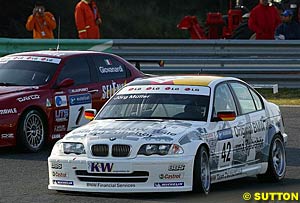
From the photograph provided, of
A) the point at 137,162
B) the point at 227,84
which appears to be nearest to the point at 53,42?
the point at 227,84

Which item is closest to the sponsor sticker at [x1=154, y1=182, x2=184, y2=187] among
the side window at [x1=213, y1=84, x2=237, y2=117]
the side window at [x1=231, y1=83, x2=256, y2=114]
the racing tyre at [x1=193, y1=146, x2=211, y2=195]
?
the racing tyre at [x1=193, y1=146, x2=211, y2=195]

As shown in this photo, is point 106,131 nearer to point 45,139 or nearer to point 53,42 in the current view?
point 45,139

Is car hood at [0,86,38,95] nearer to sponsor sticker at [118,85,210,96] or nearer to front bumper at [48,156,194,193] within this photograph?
sponsor sticker at [118,85,210,96]

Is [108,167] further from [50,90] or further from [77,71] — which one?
[77,71]

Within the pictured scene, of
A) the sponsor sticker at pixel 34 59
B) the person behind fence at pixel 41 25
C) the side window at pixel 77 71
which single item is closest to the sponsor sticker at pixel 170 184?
the side window at pixel 77 71

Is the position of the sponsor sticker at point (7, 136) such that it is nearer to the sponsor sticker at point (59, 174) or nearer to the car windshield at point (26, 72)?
the car windshield at point (26, 72)

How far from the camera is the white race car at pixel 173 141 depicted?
10352 mm

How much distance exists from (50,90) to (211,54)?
833cm

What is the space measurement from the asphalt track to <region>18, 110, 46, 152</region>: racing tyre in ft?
0.57

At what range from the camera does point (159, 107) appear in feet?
37.6

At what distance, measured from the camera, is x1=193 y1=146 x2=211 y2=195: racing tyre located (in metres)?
10.4

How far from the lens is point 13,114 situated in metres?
14.3

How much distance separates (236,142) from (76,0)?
121ft

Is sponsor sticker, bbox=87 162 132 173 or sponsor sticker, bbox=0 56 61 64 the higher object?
sponsor sticker, bbox=0 56 61 64
